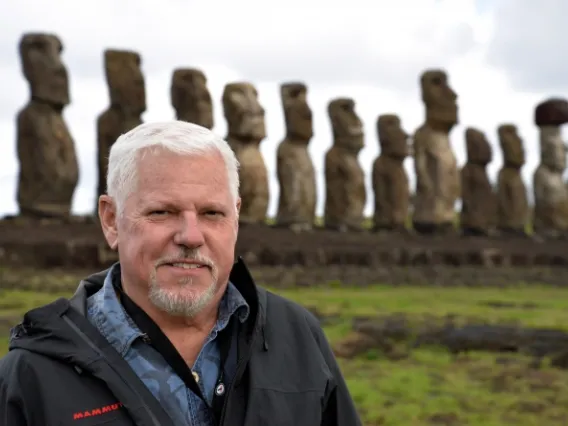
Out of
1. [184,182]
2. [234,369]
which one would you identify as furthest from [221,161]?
[234,369]

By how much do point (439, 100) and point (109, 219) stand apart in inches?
760

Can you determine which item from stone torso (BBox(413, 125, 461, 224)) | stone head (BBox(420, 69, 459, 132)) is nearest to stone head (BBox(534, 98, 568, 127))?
stone head (BBox(420, 69, 459, 132))

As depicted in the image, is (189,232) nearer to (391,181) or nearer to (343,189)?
(343,189)

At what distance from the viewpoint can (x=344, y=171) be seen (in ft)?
65.3

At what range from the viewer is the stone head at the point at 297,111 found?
19156 millimetres

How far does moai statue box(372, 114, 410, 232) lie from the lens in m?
20.7

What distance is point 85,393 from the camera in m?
2.18

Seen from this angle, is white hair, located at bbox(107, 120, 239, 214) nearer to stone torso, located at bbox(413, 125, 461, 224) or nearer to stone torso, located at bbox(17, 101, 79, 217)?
stone torso, located at bbox(17, 101, 79, 217)

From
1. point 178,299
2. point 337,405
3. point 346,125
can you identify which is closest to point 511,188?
point 346,125

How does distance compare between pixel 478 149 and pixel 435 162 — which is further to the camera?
pixel 478 149

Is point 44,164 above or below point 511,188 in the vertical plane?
above

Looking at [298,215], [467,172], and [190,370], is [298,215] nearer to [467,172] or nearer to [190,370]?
[467,172]

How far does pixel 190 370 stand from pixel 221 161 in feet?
1.65

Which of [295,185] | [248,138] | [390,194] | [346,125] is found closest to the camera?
[248,138]
